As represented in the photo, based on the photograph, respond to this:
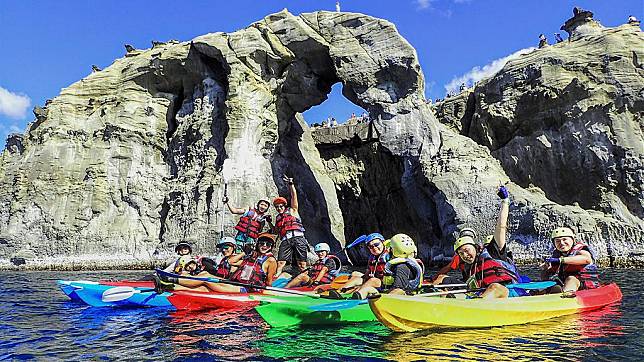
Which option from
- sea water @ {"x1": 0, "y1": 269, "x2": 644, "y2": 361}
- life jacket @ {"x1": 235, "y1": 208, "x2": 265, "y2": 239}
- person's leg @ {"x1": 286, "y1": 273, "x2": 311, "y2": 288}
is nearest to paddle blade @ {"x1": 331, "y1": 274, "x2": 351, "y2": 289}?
person's leg @ {"x1": 286, "y1": 273, "x2": 311, "y2": 288}

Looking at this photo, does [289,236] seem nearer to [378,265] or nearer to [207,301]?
[207,301]

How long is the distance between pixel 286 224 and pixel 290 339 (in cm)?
764

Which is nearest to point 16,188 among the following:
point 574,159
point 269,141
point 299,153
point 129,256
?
point 129,256

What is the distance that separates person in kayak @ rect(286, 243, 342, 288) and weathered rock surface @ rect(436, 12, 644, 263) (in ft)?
44.1

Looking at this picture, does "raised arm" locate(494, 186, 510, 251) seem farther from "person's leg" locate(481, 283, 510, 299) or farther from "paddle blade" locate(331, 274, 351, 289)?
"paddle blade" locate(331, 274, 351, 289)

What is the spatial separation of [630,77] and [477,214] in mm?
10950

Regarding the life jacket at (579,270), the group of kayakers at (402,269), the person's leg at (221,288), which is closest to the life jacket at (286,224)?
the group of kayakers at (402,269)

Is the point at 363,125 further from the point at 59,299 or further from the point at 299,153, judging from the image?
the point at 59,299

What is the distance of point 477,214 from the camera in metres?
22.3

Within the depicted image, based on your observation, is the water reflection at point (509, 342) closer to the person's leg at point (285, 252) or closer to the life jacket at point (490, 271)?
the life jacket at point (490, 271)

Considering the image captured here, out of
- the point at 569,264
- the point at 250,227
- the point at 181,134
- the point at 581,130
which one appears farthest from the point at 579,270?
the point at 181,134

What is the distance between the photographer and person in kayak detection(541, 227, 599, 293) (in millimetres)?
8492

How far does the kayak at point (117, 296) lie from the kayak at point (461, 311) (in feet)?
17.2

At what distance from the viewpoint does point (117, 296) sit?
10.2 meters
